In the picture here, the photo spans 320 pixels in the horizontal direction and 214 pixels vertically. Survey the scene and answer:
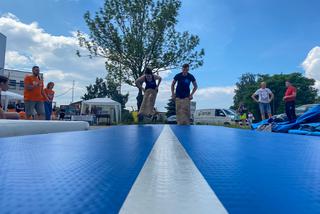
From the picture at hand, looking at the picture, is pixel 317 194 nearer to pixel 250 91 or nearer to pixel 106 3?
pixel 106 3

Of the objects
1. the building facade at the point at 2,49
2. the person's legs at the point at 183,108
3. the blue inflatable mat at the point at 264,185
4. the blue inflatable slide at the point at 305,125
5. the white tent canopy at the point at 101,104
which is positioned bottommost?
the blue inflatable mat at the point at 264,185

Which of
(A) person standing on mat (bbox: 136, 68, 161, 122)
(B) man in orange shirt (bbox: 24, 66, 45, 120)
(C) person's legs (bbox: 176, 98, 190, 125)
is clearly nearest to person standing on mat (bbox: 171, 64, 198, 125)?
(C) person's legs (bbox: 176, 98, 190, 125)

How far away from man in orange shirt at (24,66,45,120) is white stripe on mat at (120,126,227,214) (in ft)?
18.6

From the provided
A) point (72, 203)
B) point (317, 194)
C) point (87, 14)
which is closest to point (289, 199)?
point (317, 194)

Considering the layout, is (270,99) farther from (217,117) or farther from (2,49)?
(2,49)

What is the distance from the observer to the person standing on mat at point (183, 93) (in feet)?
19.8

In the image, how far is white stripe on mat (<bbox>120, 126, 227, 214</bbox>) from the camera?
0.57 meters

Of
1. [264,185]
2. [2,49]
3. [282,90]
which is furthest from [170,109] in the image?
[264,185]

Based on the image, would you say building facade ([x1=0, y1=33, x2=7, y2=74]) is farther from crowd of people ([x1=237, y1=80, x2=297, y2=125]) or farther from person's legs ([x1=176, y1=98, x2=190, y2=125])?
crowd of people ([x1=237, y1=80, x2=297, y2=125])

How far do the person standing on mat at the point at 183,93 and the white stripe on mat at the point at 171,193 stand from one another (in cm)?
511

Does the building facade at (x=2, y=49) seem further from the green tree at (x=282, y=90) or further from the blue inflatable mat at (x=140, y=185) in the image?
the green tree at (x=282, y=90)

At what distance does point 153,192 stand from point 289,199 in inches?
13.1

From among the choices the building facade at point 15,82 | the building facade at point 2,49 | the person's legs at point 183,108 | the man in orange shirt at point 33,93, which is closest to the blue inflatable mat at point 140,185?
the person's legs at point 183,108

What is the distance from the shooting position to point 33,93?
6016mm
